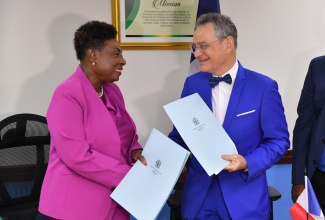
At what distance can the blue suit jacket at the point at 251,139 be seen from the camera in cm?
167

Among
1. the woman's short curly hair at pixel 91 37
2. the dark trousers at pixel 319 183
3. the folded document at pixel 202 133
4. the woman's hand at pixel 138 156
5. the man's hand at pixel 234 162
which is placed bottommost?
the dark trousers at pixel 319 183

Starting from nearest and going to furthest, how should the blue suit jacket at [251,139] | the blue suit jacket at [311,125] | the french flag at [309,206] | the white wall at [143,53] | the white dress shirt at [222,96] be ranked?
1. the french flag at [309,206]
2. the blue suit jacket at [251,139]
3. the white dress shirt at [222,96]
4. the blue suit jacket at [311,125]
5. the white wall at [143,53]

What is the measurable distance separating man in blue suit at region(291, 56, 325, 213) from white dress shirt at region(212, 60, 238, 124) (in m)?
0.50

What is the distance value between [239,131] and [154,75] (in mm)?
1253

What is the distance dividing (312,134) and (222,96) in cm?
61

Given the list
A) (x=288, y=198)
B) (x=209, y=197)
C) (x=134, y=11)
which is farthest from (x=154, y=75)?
(x=288, y=198)

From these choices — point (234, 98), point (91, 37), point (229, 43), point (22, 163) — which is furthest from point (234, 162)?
point (22, 163)

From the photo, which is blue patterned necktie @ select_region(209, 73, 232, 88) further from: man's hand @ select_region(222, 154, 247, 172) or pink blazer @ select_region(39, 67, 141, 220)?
pink blazer @ select_region(39, 67, 141, 220)

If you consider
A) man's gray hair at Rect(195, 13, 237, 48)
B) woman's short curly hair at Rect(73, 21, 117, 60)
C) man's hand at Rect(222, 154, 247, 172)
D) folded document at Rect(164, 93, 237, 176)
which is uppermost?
man's gray hair at Rect(195, 13, 237, 48)

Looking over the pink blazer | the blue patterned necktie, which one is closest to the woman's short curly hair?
the pink blazer

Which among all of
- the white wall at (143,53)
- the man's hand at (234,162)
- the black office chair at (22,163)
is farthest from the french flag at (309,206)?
the white wall at (143,53)

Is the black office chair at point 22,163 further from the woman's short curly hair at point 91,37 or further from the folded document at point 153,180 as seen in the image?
the folded document at point 153,180

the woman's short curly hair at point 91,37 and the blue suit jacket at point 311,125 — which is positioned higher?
the woman's short curly hair at point 91,37

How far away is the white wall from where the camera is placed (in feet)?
8.39
